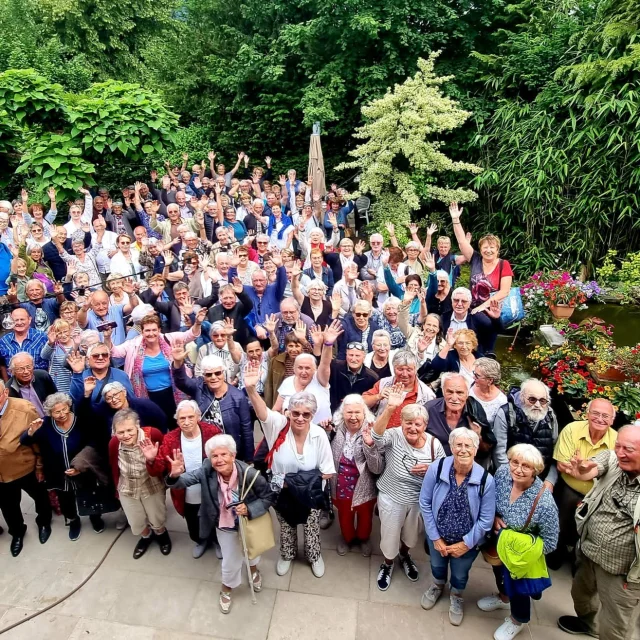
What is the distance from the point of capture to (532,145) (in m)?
10.3

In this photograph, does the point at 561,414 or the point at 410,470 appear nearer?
the point at 410,470

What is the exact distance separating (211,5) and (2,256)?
37.8ft

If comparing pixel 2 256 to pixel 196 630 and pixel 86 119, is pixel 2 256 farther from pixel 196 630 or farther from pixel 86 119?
pixel 196 630

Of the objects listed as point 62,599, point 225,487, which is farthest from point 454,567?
point 62,599

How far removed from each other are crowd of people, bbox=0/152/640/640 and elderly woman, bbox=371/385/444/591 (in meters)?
0.01

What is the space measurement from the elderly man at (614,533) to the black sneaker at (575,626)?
19cm

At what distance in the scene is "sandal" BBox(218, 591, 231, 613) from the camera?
12.4 ft

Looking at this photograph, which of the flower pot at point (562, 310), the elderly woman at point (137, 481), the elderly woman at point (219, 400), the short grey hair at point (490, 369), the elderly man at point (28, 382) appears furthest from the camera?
the flower pot at point (562, 310)

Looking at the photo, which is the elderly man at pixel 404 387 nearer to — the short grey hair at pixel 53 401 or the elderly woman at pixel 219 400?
the elderly woman at pixel 219 400

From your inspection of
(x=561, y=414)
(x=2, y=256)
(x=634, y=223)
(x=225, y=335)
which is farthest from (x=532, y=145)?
(x=2, y=256)

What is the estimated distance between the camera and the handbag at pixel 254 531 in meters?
3.49

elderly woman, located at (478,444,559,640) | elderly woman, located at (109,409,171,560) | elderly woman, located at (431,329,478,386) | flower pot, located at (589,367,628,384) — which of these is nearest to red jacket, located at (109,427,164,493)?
elderly woman, located at (109,409,171,560)

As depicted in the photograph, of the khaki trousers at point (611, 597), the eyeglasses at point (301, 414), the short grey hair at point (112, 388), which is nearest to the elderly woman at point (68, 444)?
the short grey hair at point (112, 388)

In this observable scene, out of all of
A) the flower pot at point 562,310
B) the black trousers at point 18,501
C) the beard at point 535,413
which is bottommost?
the black trousers at point 18,501
